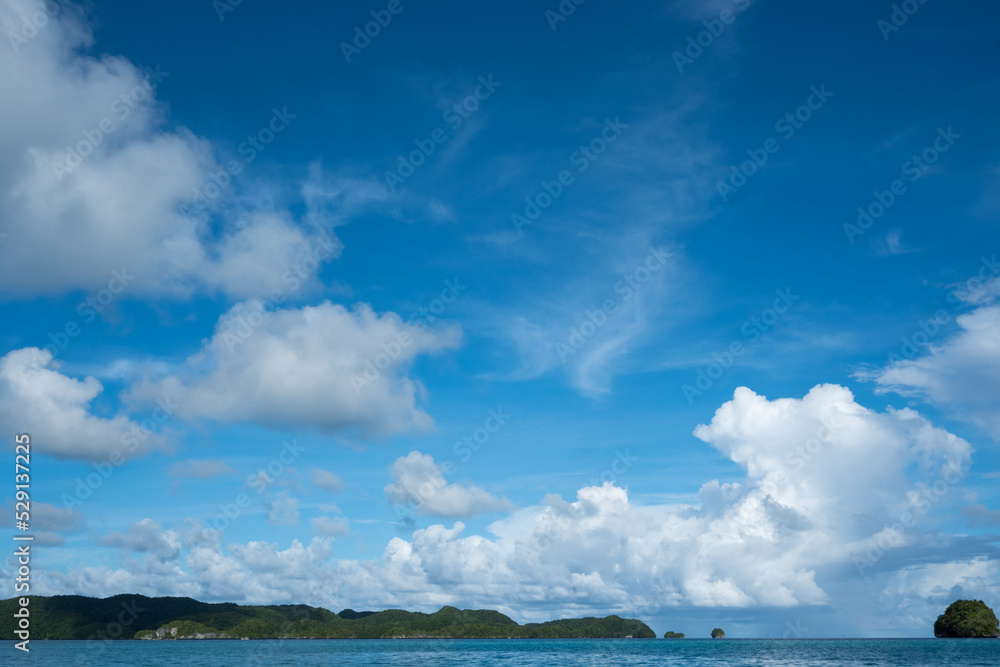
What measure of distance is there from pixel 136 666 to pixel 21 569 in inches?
4299

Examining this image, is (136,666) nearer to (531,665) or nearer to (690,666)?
(531,665)

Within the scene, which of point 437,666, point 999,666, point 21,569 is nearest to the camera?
point 21,569

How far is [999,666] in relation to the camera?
104062mm

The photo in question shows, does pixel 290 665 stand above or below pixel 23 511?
below

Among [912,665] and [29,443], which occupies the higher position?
[29,443]

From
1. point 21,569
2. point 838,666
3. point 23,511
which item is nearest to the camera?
point 23,511

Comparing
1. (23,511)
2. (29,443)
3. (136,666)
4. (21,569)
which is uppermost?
(29,443)

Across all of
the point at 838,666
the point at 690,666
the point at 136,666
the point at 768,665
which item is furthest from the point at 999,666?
the point at 136,666

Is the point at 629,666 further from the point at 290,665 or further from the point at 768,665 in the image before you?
the point at 290,665

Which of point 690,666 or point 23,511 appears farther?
point 690,666

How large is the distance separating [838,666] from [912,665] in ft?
49.8

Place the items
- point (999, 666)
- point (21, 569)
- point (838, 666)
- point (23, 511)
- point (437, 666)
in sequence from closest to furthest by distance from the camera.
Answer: point (23, 511) → point (21, 569) → point (999, 666) → point (838, 666) → point (437, 666)

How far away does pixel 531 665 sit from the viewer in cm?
12719

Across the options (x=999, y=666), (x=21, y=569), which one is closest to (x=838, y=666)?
(x=999, y=666)
